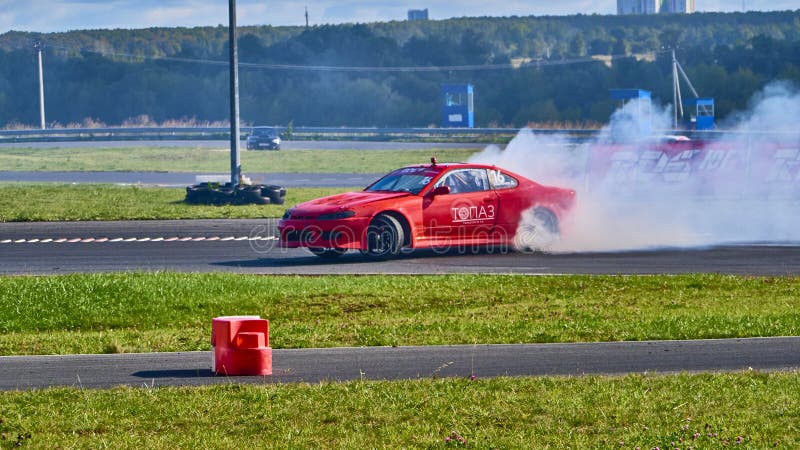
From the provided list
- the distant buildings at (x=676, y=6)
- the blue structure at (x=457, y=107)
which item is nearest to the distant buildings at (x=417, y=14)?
the distant buildings at (x=676, y=6)

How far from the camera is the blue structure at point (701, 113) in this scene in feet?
187

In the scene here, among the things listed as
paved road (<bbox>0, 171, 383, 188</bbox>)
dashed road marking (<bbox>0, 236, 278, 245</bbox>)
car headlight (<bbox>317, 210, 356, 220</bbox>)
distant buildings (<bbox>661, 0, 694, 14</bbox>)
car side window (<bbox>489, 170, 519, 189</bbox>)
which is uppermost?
distant buildings (<bbox>661, 0, 694, 14</bbox>)

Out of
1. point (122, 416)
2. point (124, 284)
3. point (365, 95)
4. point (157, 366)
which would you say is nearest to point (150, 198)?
point (124, 284)

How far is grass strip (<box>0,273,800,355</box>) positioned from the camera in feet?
39.4

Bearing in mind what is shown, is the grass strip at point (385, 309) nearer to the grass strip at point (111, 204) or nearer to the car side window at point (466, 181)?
the car side window at point (466, 181)

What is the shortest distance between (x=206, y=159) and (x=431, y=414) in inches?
1830

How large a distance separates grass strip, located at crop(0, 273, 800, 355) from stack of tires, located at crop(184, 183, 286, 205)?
12536mm

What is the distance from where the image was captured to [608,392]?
8938 mm

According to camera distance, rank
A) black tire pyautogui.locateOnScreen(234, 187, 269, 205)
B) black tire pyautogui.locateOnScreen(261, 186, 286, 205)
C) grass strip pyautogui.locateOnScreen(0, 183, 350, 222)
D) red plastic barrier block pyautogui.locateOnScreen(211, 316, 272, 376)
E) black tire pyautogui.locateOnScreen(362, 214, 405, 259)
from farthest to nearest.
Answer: black tire pyautogui.locateOnScreen(261, 186, 286, 205), black tire pyautogui.locateOnScreen(234, 187, 269, 205), grass strip pyautogui.locateOnScreen(0, 183, 350, 222), black tire pyautogui.locateOnScreen(362, 214, 405, 259), red plastic barrier block pyautogui.locateOnScreen(211, 316, 272, 376)

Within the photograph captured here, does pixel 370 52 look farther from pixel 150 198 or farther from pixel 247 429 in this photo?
pixel 247 429

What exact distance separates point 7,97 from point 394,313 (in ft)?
Answer: 299

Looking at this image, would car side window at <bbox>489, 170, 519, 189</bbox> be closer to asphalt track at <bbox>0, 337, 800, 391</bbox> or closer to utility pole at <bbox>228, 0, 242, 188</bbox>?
asphalt track at <bbox>0, 337, 800, 391</bbox>

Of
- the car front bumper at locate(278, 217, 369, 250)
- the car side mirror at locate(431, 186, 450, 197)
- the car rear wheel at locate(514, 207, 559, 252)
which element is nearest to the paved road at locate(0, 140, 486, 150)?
the car rear wheel at locate(514, 207, 559, 252)

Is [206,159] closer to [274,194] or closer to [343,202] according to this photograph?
[274,194]
